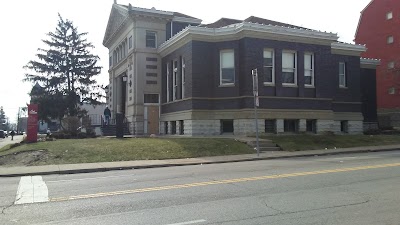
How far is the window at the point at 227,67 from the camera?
94.8ft

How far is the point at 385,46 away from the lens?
5297 centimetres

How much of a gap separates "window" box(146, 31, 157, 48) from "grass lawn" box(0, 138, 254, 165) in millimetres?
14659

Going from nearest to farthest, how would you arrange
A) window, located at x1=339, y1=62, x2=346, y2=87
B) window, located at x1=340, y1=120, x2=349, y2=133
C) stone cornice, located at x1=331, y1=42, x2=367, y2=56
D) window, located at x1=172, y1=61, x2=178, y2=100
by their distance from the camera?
window, located at x1=172, y1=61, x2=178, y2=100
window, located at x1=340, y1=120, x2=349, y2=133
stone cornice, located at x1=331, y1=42, x2=367, y2=56
window, located at x1=339, y1=62, x2=346, y2=87

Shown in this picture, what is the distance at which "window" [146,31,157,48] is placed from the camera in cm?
3588

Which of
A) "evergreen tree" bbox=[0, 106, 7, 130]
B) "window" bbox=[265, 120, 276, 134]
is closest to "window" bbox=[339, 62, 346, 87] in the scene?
"window" bbox=[265, 120, 276, 134]

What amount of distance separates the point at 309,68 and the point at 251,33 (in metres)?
5.75

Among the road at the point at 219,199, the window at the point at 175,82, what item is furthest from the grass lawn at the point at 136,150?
the window at the point at 175,82

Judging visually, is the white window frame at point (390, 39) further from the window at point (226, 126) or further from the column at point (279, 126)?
the window at point (226, 126)

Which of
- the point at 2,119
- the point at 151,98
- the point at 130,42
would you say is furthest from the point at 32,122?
the point at 2,119

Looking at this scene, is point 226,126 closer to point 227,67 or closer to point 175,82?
point 227,67

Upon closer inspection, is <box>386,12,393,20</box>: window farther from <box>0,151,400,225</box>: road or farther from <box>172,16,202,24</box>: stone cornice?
<box>0,151,400,225</box>: road

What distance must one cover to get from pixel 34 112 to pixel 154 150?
364 inches

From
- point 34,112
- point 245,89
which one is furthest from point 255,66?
point 34,112

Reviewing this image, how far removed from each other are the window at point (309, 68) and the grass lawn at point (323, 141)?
5221 millimetres
